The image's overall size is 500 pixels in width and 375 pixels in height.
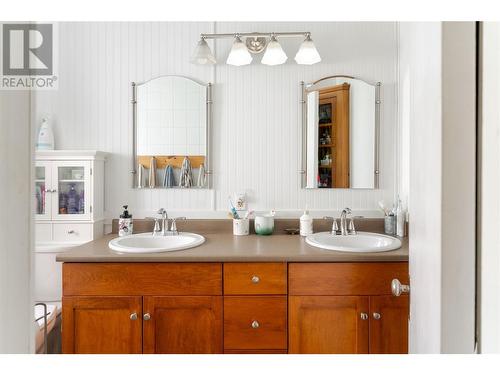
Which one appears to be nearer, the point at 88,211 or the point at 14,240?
the point at 14,240

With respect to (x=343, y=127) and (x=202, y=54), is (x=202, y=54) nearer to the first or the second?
(x=202, y=54)

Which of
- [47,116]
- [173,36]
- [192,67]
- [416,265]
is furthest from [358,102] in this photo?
[47,116]

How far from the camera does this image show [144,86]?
1930 millimetres

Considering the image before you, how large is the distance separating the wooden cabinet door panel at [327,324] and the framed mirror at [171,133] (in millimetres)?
919

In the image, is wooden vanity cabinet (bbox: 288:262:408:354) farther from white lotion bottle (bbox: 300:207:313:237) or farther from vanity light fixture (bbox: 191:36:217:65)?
vanity light fixture (bbox: 191:36:217:65)

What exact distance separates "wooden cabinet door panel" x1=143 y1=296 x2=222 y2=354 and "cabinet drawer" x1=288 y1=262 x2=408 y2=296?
1.21 feet

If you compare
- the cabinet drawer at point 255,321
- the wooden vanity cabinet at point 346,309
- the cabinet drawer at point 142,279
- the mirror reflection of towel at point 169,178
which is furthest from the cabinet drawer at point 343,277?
the mirror reflection of towel at point 169,178

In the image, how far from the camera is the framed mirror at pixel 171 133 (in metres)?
1.93

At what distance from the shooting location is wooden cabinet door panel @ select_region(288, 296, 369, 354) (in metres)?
1.43

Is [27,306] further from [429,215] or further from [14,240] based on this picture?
[429,215]

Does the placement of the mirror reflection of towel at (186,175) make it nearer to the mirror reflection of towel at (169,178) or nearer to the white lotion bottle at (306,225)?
the mirror reflection of towel at (169,178)

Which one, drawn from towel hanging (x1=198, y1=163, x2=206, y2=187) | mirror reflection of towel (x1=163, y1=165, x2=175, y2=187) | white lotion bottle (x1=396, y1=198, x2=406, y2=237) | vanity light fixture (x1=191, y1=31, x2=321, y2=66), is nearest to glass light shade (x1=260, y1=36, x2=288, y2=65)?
vanity light fixture (x1=191, y1=31, x2=321, y2=66)

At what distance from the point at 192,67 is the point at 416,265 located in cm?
165

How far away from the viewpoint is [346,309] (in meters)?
1.43
